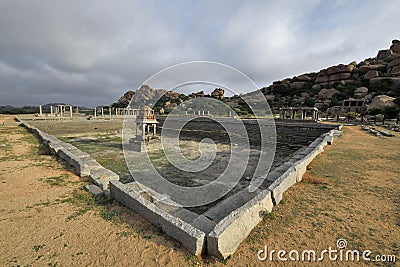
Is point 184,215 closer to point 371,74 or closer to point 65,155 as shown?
point 65,155

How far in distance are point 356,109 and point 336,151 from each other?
37864 mm

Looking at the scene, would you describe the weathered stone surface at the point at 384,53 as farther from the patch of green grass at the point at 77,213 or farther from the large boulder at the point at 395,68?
the patch of green grass at the point at 77,213

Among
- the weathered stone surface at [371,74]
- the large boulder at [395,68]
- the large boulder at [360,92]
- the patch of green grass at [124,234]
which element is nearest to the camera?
the patch of green grass at [124,234]

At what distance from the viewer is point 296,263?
2.74m

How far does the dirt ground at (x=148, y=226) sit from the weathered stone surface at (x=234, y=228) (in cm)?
12

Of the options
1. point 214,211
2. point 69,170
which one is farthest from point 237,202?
point 69,170

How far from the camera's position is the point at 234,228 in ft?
10.1

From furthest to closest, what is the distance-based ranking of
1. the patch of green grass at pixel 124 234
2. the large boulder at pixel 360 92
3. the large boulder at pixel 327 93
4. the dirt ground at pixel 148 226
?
1. the large boulder at pixel 327 93
2. the large boulder at pixel 360 92
3. the patch of green grass at pixel 124 234
4. the dirt ground at pixel 148 226

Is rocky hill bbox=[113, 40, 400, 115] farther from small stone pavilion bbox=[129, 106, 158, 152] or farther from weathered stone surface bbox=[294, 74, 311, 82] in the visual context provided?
small stone pavilion bbox=[129, 106, 158, 152]

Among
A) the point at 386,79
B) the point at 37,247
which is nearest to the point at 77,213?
the point at 37,247

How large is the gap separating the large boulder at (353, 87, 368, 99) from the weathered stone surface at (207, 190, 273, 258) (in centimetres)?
5654

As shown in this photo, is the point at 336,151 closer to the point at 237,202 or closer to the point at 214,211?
the point at 237,202

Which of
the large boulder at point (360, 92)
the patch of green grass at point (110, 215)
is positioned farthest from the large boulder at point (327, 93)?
the patch of green grass at point (110, 215)

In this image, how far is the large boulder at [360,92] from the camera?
45.0m
